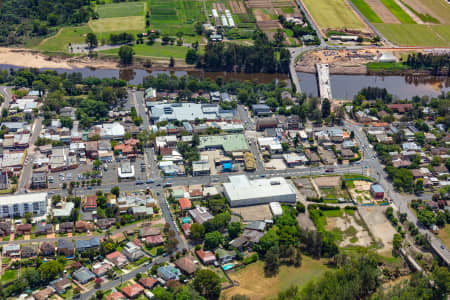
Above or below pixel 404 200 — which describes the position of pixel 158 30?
above

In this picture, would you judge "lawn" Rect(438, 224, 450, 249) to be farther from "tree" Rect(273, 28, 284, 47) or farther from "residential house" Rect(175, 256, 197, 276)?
"tree" Rect(273, 28, 284, 47)

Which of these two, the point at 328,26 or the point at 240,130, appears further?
the point at 328,26

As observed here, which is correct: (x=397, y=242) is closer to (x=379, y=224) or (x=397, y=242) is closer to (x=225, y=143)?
(x=379, y=224)

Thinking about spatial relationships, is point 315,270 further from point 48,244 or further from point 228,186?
point 48,244

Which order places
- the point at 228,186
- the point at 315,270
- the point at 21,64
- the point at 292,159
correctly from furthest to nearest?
the point at 21,64
the point at 292,159
the point at 228,186
the point at 315,270

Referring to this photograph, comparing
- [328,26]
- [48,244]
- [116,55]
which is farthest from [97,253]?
[328,26]

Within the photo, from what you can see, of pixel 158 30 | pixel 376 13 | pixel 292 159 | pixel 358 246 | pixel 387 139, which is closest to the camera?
pixel 358 246

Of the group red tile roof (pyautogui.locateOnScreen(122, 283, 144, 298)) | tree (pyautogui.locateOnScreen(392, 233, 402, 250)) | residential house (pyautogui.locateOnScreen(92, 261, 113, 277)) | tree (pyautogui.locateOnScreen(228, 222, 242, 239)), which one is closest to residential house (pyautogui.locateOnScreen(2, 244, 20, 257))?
residential house (pyautogui.locateOnScreen(92, 261, 113, 277))
